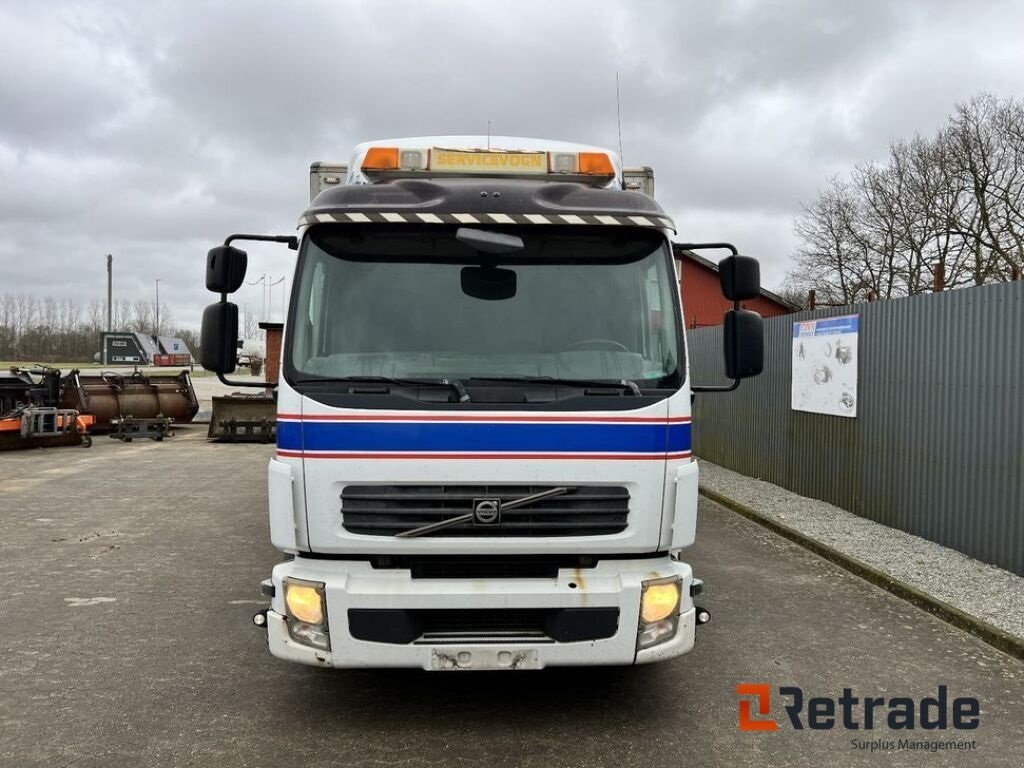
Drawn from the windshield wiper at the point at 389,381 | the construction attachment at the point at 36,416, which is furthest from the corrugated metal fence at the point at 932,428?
the construction attachment at the point at 36,416

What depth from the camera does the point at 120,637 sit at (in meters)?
5.22

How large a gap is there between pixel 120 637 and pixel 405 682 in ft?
6.81

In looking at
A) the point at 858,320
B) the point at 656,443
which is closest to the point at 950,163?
the point at 858,320

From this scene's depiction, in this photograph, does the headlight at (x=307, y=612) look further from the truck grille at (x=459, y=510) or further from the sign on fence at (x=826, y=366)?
the sign on fence at (x=826, y=366)

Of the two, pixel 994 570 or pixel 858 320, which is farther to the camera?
pixel 858 320

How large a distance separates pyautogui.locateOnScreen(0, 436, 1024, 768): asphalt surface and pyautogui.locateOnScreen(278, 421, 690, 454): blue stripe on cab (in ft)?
4.56

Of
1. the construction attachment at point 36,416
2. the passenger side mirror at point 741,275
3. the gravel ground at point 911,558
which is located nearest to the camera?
the passenger side mirror at point 741,275

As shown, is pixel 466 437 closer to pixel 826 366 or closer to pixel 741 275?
pixel 741 275

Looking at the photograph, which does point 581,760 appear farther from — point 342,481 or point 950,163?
point 950,163

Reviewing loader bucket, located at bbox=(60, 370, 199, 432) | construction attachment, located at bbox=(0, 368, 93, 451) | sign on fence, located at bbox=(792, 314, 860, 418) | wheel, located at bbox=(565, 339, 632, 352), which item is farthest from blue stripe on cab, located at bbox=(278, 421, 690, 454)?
loader bucket, located at bbox=(60, 370, 199, 432)

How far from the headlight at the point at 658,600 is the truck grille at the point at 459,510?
0.40 metres

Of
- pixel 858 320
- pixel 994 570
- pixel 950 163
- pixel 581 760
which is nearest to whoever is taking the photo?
pixel 581 760

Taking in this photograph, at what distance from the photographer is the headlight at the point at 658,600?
146 inches

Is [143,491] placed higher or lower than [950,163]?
lower
